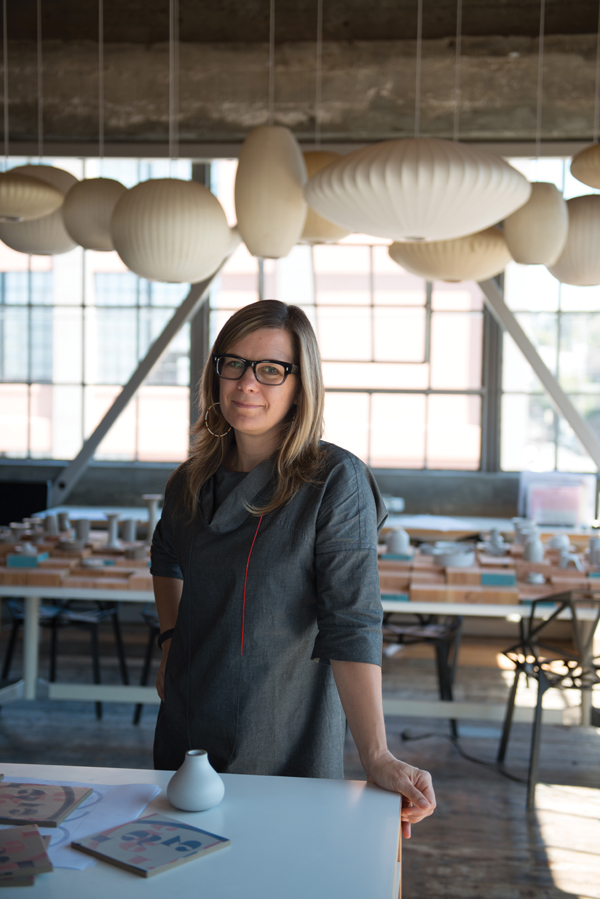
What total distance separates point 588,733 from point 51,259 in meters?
5.62

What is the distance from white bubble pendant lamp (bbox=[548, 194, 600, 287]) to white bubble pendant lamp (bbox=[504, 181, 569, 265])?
44 mm

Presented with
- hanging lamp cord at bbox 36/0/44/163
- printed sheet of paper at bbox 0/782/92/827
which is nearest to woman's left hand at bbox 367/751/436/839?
printed sheet of paper at bbox 0/782/92/827

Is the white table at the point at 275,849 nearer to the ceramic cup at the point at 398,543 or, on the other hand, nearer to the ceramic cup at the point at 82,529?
the ceramic cup at the point at 398,543

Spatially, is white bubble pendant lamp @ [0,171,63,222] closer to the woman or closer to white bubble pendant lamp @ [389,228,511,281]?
white bubble pendant lamp @ [389,228,511,281]

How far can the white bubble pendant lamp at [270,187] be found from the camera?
123 inches

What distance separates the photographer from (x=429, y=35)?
18.2 ft

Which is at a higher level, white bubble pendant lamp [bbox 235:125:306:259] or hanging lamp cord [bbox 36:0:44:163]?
hanging lamp cord [bbox 36:0:44:163]

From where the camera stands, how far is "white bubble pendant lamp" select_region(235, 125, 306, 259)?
3.12 metres

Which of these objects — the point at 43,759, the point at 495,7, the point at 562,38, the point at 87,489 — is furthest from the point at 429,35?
the point at 43,759

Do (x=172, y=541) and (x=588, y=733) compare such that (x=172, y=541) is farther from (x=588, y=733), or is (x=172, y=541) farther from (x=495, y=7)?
(x=495, y=7)

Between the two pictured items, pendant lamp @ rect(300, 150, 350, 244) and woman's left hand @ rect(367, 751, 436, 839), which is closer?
woman's left hand @ rect(367, 751, 436, 839)

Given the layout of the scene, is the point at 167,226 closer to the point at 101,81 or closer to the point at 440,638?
the point at 440,638

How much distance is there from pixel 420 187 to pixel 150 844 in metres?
2.04

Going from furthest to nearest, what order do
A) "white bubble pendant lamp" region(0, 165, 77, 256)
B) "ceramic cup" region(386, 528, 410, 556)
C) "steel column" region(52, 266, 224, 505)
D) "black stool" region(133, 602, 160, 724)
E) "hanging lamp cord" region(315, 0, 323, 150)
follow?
"steel column" region(52, 266, 224, 505)
"hanging lamp cord" region(315, 0, 323, 150)
"ceramic cup" region(386, 528, 410, 556)
"black stool" region(133, 602, 160, 724)
"white bubble pendant lamp" region(0, 165, 77, 256)
